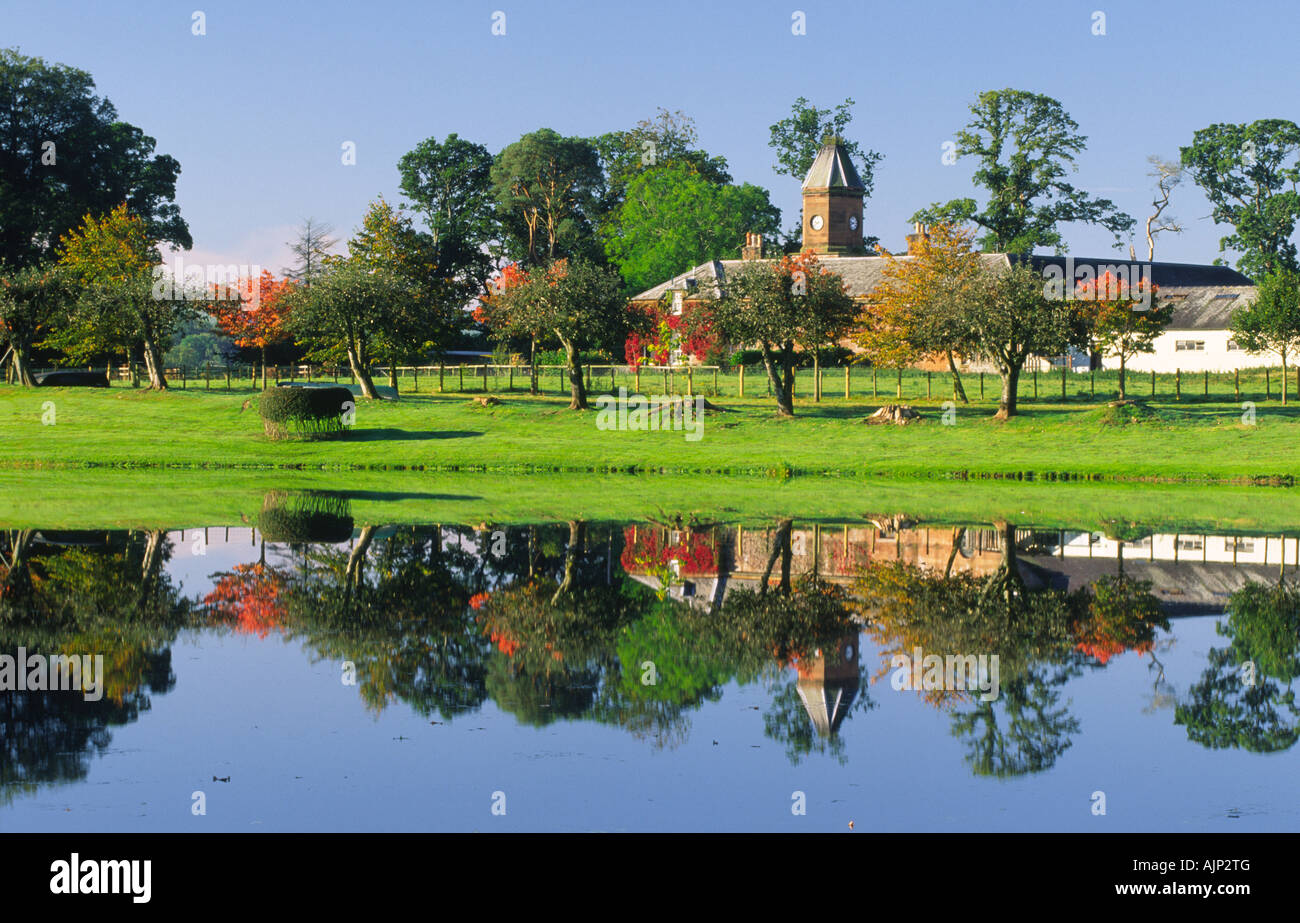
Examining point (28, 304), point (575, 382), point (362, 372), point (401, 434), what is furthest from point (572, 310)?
point (28, 304)

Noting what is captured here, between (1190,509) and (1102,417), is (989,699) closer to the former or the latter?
(1190,509)

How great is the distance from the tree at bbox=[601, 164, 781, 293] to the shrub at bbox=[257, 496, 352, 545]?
6470cm

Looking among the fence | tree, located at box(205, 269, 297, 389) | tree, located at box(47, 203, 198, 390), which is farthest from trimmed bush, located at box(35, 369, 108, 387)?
tree, located at box(205, 269, 297, 389)

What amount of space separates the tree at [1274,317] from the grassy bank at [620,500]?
26004mm

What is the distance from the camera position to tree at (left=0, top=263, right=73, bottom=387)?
208 feet

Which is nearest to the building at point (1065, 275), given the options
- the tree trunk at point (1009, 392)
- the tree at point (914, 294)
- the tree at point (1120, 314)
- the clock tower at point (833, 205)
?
the clock tower at point (833, 205)

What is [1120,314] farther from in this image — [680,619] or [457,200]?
[457,200]

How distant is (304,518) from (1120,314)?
37.2 m

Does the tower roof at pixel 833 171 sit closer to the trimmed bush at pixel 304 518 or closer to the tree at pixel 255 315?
the tree at pixel 255 315

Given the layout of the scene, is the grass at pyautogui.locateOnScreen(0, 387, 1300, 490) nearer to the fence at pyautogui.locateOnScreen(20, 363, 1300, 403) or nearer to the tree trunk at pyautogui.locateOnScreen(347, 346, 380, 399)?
the tree trunk at pyautogui.locateOnScreen(347, 346, 380, 399)

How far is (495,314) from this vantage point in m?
54.2

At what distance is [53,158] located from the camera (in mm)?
78125
